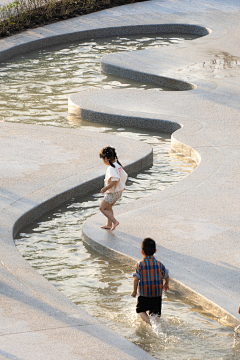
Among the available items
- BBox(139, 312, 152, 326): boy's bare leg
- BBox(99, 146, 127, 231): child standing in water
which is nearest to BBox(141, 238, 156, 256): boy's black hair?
BBox(139, 312, 152, 326): boy's bare leg

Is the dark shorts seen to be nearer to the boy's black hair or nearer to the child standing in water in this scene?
the boy's black hair

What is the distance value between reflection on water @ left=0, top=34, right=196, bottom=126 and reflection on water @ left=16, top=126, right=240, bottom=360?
4896 mm

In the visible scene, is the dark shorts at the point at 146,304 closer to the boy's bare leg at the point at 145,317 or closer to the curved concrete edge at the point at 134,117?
the boy's bare leg at the point at 145,317

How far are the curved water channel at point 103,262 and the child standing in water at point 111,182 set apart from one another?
1.84ft

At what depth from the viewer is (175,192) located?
927cm

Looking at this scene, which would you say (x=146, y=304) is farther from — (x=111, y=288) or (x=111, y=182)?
(x=111, y=182)

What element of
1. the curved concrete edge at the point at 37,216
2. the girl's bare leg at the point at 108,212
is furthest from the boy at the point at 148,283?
the girl's bare leg at the point at 108,212

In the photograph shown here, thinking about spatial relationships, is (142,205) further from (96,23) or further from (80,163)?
(96,23)

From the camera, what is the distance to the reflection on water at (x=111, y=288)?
5.70 meters

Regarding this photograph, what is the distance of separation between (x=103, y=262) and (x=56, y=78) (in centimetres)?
1071

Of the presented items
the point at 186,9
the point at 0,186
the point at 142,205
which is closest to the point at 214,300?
the point at 142,205

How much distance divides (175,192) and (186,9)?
754 inches

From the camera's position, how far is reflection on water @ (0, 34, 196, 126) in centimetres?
1432

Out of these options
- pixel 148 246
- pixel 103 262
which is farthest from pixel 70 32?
pixel 148 246
